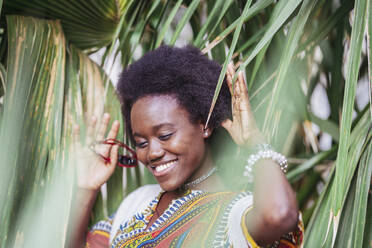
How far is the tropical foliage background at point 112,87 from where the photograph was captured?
2.77 feet

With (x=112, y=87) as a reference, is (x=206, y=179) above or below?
below

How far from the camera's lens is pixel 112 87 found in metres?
1.33

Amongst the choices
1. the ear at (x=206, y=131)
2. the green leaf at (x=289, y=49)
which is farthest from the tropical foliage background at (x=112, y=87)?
the ear at (x=206, y=131)

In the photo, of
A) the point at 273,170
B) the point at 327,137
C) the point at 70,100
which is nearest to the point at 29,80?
the point at 70,100

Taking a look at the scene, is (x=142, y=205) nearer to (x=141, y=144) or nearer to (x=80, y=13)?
(x=141, y=144)

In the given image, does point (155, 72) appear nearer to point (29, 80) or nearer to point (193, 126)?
point (193, 126)

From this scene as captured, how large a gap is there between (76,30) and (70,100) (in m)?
0.22

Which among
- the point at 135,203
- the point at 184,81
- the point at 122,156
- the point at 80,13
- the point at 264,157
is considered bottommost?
the point at 135,203

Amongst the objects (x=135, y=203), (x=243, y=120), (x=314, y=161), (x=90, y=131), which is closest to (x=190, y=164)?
(x=243, y=120)

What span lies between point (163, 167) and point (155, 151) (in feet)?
0.13

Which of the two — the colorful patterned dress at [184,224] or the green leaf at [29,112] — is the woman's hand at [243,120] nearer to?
the colorful patterned dress at [184,224]

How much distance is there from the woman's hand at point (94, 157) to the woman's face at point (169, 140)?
0.23m

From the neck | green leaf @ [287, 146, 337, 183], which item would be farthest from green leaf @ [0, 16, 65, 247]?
green leaf @ [287, 146, 337, 183]

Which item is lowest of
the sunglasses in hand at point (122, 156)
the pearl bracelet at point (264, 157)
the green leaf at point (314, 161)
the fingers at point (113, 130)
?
the green leaf at point (314, 161)
